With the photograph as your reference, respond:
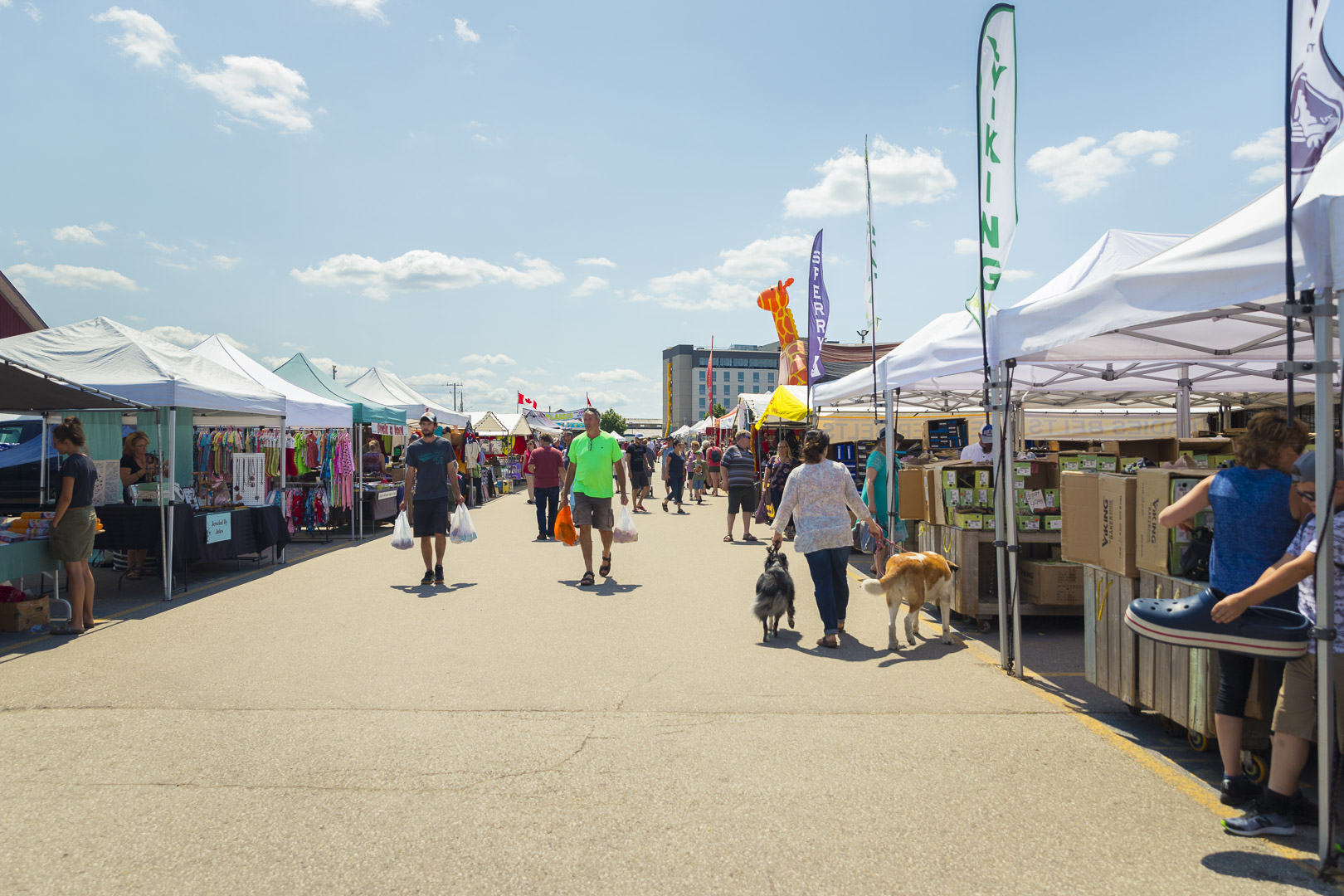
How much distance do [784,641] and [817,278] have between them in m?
9.16

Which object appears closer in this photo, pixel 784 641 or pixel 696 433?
pixel 784 641

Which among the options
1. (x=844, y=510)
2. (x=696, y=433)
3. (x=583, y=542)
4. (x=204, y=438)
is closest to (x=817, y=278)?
(x=583, y=542)

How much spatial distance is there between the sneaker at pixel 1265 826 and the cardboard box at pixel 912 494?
5.34m

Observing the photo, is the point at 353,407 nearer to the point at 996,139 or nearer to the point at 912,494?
the point at 912,494

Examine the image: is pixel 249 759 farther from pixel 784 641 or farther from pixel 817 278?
pixel 817 278

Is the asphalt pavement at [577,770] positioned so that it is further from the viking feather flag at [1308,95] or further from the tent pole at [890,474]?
the viking feather flag at [1308,95]

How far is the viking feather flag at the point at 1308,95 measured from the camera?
11.0 feet

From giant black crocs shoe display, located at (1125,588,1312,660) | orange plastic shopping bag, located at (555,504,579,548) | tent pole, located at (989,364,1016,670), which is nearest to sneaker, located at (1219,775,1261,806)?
giant black crocs shoe display, located at (1125,588,1312,660)

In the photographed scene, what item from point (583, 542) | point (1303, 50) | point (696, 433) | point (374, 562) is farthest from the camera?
point (696, 433)

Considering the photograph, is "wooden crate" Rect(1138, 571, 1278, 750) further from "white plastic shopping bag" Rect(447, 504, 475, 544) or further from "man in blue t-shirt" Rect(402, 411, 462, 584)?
"white plastic shopping bag" Rect(447, 504, 475, 544)

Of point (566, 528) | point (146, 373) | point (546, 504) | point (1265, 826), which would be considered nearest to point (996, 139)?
point (1265, 826)

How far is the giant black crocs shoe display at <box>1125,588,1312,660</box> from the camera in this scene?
10.7 feet

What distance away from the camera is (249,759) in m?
4.23

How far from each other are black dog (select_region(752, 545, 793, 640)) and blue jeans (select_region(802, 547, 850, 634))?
0.26 meters
